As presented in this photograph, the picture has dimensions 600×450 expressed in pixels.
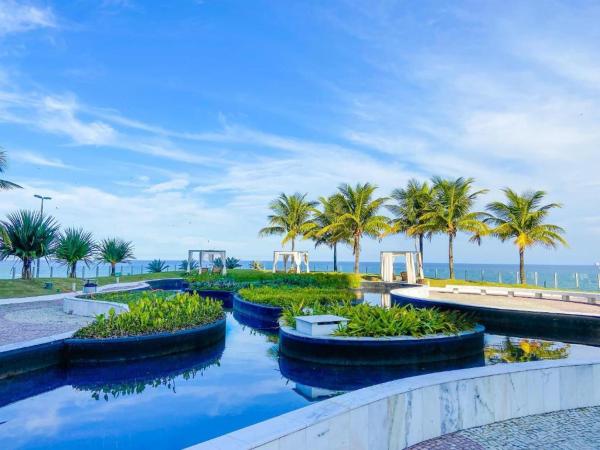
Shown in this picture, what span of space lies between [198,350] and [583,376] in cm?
700

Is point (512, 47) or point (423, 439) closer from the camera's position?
point (423, 439)

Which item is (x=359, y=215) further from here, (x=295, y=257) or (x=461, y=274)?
(x=461, y=274)

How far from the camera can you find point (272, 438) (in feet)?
9.24

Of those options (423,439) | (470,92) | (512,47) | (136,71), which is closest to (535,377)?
(423,439)

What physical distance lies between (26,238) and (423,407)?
69.8ft

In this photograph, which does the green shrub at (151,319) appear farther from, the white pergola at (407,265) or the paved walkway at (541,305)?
the white pergola at (407,265)

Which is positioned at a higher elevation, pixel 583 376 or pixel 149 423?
pixel 583 376

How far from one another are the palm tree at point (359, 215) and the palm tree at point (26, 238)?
61.2 feet

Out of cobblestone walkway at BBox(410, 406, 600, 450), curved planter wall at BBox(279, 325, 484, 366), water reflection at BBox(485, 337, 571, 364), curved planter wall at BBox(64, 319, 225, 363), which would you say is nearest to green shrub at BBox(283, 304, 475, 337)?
curved planter wall at BBox(279, 325, 484, 366)

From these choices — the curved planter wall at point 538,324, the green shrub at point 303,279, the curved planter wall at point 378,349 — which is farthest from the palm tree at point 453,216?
the curved planter wall at point 378,349

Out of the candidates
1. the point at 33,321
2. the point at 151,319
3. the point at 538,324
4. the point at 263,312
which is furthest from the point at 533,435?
the point at 33,321

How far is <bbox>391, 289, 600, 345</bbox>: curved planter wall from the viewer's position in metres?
9.40

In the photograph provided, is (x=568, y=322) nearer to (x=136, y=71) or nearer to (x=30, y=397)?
(x=30, y=397)

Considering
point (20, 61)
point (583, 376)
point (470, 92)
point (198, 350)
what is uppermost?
point (20, 61)
